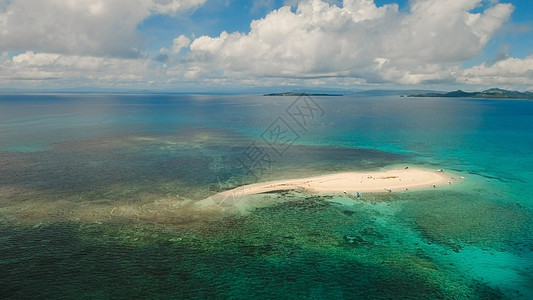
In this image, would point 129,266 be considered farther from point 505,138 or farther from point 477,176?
point 505,138

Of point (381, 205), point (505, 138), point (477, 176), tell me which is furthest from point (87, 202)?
point (505, 138)

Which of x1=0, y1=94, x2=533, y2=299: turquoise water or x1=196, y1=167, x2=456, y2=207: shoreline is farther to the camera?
x1=196, y1=167, x2=456, y2=207: shoreline

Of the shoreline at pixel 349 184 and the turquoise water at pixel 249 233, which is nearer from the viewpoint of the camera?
the turquoise water at pixel 249 233

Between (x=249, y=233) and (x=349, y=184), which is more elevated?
(x=349, y=184)

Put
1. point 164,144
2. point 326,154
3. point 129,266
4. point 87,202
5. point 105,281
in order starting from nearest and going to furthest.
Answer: point 105,281
point 129,266
point 87,202
point 326,154
point 164,144

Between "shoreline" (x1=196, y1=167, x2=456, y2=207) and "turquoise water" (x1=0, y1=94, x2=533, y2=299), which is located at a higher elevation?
"shoreline" (x1=196, y1=167, x2=456, y2=207)

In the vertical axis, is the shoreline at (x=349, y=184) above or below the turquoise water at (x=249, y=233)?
above

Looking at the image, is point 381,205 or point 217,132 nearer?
point 381,205

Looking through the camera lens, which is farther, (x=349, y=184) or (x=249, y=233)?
(x=349, y=184)
